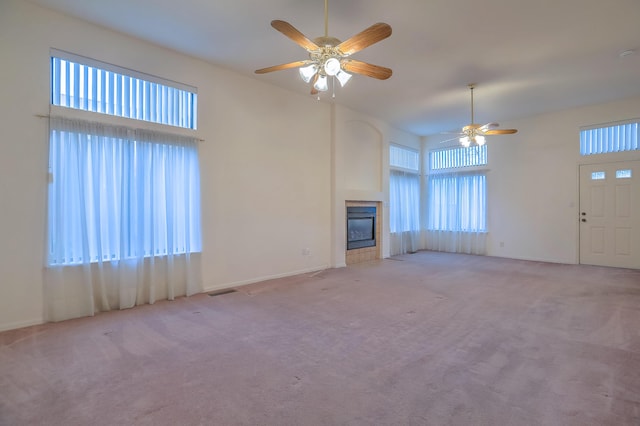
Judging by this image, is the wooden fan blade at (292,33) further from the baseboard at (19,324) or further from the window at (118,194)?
the baseboard at (19,324)

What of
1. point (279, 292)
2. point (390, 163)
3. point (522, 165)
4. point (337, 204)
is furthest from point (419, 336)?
point (522, 165)

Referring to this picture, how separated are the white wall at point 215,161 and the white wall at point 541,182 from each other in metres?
4.54

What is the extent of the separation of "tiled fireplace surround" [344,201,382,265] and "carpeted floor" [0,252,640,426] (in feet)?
8.35

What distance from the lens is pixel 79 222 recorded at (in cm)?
344

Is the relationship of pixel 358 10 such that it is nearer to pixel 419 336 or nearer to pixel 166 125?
pixel 166 125

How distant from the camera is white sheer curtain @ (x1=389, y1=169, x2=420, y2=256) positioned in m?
7.92

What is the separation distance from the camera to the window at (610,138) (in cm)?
608

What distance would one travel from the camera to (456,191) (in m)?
8.30

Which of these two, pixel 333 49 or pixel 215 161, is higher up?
pixel 333 49

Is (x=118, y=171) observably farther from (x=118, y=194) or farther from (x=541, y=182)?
(x=541, y=182)

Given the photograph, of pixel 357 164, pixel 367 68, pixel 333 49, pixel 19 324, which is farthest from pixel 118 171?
pixel 357 164

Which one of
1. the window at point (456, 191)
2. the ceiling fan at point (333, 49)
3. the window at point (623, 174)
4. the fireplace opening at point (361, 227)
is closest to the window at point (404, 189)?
the window at point (456, 191)

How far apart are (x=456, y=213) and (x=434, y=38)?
5.54m

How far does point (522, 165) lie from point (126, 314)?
8.36 meters
